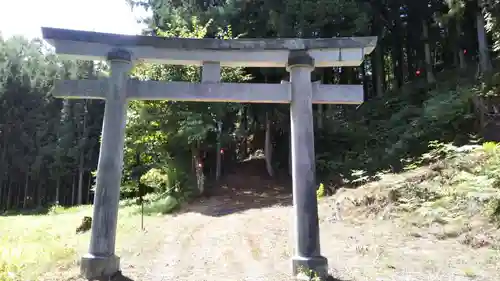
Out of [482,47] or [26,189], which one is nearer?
[482,47]

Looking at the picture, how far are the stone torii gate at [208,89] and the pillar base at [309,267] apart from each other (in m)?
0.01

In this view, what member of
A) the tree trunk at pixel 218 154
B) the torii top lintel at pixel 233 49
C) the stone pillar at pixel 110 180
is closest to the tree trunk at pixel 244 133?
the tree trunk at pixel 218 154

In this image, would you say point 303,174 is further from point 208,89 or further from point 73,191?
point 73,191

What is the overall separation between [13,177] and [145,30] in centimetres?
1842

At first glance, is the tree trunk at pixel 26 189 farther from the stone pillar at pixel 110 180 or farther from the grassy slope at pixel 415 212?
the stone pillar at pixel 110 180

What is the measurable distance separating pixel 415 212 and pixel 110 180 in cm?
648

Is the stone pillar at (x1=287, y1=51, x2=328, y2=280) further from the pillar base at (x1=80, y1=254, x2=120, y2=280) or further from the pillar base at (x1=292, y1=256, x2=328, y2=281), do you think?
the pillar base at (x1=80, y1=254, x2=120, y2=280)

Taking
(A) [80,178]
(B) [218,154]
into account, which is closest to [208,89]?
(B) [218,154]

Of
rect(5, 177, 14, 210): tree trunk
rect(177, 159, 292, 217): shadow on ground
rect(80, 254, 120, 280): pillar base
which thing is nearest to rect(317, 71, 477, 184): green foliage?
rect(177, 159, 292, 217): shadow on ground

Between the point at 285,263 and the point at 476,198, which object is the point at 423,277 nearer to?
the point at 285,263

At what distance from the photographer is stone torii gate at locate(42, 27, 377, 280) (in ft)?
16.8

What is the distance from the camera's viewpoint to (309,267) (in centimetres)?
497

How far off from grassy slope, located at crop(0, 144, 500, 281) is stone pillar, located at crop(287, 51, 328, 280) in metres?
1.99

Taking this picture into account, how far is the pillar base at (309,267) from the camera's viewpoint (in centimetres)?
495
